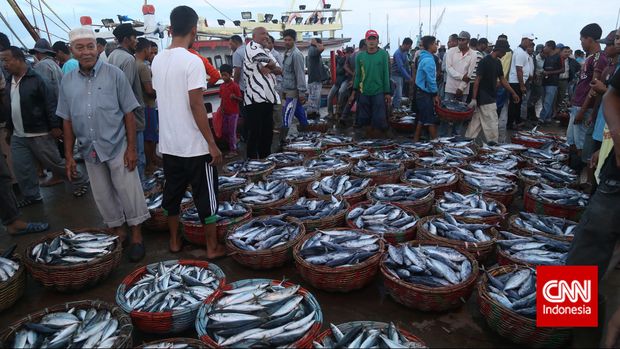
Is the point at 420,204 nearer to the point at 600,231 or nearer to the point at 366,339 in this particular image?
the point at 600,231

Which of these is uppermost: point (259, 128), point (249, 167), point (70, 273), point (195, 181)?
point (259, 128)

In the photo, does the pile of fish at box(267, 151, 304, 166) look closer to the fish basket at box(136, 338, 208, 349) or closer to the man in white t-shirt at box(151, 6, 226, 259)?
the man in white t-shirt at box(151, 6, 226, 259)

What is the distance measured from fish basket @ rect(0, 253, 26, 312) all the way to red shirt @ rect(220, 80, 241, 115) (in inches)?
186

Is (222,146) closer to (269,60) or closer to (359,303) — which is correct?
(269,60)

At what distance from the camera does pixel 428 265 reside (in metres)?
3.23

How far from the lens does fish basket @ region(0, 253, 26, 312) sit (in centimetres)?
316

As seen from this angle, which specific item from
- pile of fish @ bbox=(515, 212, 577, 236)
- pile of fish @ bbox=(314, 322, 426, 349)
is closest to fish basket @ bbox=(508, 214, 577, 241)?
pile of fish @ bbox=(515, 212, 577, 236)

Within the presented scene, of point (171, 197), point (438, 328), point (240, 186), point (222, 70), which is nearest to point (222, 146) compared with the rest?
point (222, 70)

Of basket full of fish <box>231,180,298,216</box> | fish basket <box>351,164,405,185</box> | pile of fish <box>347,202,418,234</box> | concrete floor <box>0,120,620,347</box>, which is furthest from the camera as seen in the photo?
fish basket <box>351,164,405,185</box>

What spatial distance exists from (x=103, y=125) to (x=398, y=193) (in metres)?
3.36

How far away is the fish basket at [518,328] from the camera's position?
257cm

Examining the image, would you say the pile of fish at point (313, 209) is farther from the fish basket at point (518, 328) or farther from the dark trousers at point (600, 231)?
the dark trousers at point (600, 231)

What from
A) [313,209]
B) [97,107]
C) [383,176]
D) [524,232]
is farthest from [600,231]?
[97,107]

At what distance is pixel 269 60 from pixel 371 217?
3.27 m
